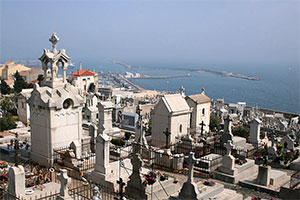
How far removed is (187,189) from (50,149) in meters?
7.29

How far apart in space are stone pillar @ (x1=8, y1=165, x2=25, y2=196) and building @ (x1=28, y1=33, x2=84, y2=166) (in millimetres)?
4325

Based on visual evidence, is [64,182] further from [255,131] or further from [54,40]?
[255,131]

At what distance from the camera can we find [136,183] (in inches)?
432

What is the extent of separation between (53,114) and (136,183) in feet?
17.3

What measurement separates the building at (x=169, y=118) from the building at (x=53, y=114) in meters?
4.65

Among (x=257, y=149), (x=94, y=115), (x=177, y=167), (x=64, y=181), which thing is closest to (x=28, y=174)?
(x=64, y=181)

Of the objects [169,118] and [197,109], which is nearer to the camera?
[169,118]

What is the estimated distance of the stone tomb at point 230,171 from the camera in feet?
42.5

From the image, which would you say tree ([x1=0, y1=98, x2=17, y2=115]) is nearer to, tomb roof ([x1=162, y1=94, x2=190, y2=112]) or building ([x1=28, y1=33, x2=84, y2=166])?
Answer: building ([x1=28, y1=33, x2=84, y2=166])

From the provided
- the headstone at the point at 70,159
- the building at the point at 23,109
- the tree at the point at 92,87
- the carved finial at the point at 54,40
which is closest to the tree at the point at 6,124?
the building at the point at 23,109

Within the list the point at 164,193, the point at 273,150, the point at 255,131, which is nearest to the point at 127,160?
the point at 164,193

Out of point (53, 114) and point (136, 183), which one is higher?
point (53, 114)

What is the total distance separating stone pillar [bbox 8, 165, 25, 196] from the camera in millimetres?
9516

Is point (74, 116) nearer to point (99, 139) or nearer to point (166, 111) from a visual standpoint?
point (99, 139)
